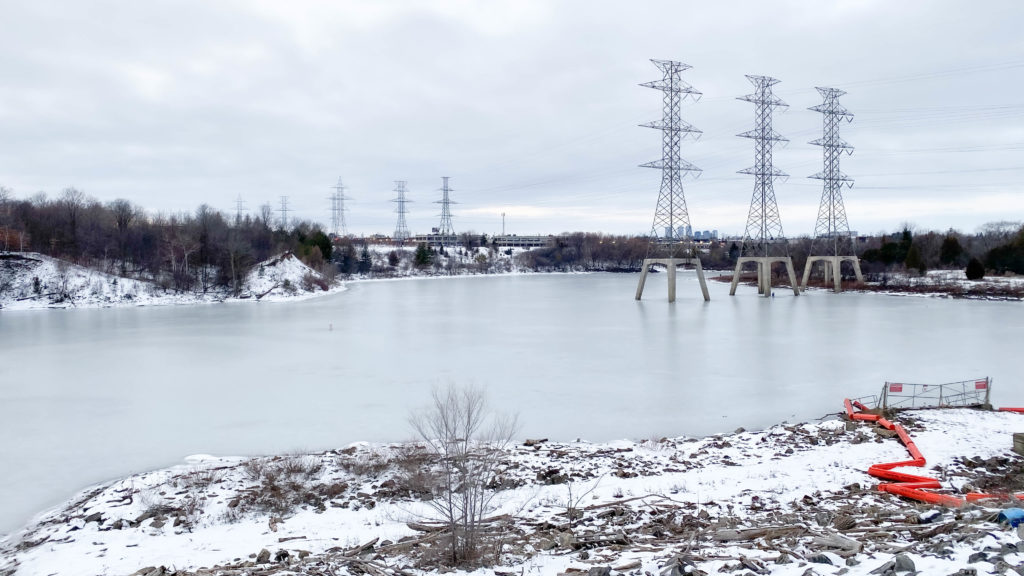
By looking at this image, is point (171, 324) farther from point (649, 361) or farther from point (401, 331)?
point (649, 361)

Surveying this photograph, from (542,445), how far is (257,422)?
5427mm

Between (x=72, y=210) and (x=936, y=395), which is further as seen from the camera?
(x=72, y=210)

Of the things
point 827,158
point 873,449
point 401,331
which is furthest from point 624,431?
point 827,158

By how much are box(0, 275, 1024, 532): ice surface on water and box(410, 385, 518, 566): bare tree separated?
0.81 m

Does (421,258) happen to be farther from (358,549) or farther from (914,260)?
(358,549)

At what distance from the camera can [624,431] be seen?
→ 1103 centimetres

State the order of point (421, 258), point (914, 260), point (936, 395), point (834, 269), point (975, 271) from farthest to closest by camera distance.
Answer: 1. point (421, 258)
2. point (914, 260)
3. point (834, 269)
4. point (975, 271)
5. point (936, 395)

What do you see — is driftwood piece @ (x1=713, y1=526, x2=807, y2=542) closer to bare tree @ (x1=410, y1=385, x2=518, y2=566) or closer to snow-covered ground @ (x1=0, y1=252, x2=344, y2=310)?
bare tree @ (x1=410, y1=385, x2=518, y2=566)

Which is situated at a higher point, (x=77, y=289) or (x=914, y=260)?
(x=914, y=260)

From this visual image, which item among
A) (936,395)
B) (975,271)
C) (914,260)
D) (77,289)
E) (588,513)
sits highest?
(914,260)

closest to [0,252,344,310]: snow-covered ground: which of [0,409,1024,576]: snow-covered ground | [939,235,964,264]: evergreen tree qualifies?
[0,409,1024,576]: snow-covered ground

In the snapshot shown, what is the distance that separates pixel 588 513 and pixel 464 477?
2113 mm

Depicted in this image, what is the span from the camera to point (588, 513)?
294 inches

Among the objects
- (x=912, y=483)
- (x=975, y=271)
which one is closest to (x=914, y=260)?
(x=975, y=271)
